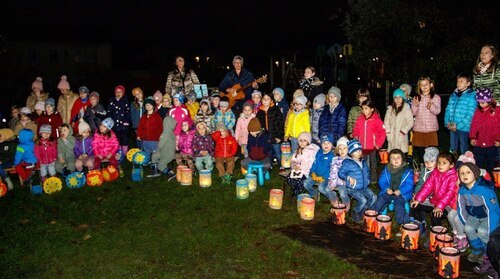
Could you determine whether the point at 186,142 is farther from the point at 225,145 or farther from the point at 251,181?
the point at 251,181

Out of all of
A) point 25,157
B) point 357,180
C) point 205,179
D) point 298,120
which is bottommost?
point 205,179

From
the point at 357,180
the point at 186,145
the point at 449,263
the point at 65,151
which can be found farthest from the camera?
the point at 186,145

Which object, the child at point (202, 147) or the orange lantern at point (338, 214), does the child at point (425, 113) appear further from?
the child at point (202, 147)

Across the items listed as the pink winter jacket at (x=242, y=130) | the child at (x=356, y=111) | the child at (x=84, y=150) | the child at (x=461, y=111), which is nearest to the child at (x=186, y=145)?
the pink winter jacket at (x=242, y=130)

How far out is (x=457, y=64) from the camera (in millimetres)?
13539

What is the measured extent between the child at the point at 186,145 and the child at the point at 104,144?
1.37 meters

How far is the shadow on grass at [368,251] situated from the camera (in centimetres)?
591

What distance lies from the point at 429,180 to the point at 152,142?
6.31 metres

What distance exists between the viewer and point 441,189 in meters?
6.64

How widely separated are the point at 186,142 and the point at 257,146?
1576 millimetres

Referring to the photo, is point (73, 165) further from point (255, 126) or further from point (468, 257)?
point (468, 257)

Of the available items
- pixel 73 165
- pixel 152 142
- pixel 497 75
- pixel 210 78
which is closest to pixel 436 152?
pixel 497 75

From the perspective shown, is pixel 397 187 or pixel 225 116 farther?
pixel 225 116

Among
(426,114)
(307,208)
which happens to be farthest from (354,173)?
(426,114)
